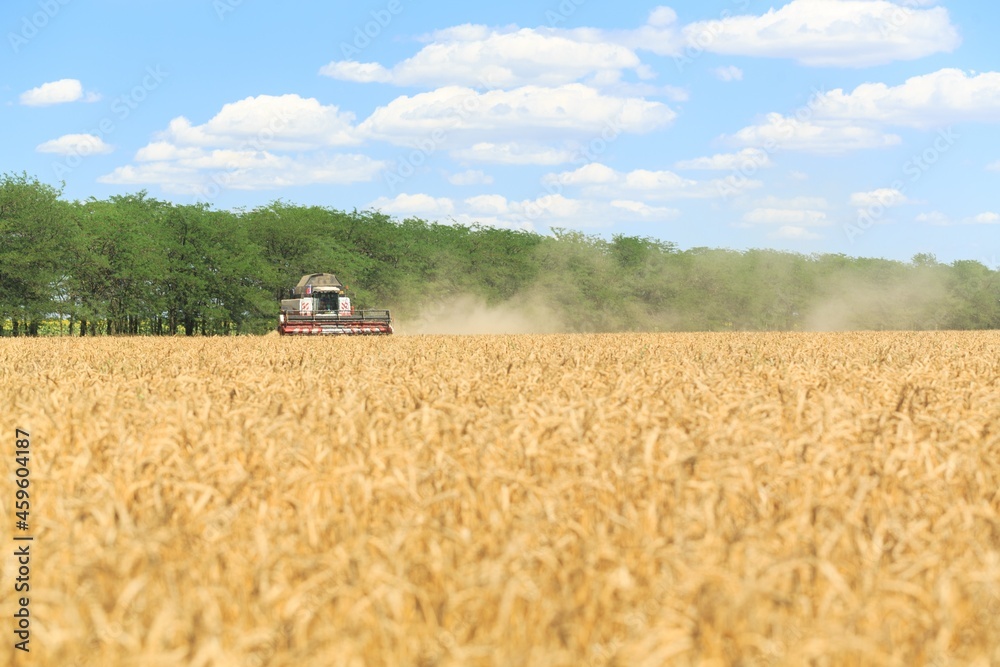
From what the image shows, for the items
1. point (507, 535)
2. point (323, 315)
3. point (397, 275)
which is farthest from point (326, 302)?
point (507, 535)

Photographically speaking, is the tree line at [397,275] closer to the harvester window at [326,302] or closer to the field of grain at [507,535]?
the harvester window at [326,302]

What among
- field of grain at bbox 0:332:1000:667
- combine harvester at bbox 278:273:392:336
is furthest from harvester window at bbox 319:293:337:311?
field of grain at bbox 0:332:1000:667

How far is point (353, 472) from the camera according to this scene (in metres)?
5.26

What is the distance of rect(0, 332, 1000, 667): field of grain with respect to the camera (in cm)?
325

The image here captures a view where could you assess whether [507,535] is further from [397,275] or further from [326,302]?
[397,275]

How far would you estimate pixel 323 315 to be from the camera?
40.2 meters

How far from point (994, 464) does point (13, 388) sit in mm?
8504

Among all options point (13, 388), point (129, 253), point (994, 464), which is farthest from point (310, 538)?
point (129, 253)

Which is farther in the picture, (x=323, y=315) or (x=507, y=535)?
(x=323, y=315)

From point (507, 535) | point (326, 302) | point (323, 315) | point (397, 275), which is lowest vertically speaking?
point (507, 535)

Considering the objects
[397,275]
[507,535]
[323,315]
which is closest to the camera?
[507,535]

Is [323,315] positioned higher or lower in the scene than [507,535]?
higher

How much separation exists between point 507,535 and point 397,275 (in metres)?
75.6

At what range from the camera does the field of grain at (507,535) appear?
10.7ft
